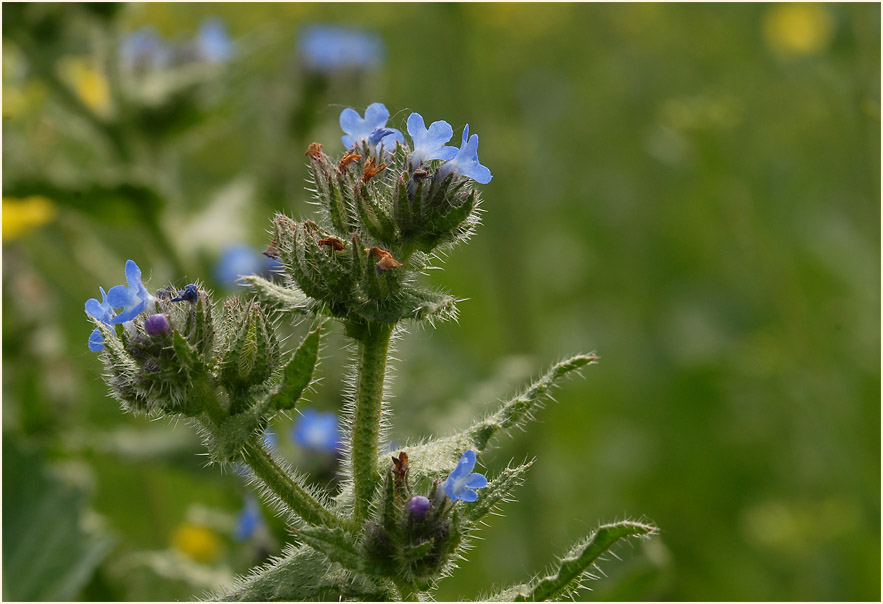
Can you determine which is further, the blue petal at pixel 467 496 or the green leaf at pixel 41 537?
the green leaf at pixel 41 537

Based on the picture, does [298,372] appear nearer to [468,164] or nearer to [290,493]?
[290,493]

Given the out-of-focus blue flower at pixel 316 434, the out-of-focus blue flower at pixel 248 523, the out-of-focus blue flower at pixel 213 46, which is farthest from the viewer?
the out-of-focus blue flower at pixel 213 46

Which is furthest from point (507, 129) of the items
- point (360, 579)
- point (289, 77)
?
point (360, 579)

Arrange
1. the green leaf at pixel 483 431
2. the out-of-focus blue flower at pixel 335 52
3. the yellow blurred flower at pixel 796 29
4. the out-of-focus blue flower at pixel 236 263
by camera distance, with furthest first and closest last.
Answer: the yellow blurred flower at pixel 796 29
the out-of-focus blue flower at pixel 335 52
the out-of-focus blue flower at pixel 236 263
the green leaf at pixel 483 431

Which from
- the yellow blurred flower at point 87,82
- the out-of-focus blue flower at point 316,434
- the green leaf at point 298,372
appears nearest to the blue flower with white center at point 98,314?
the green leaf at point 298,372

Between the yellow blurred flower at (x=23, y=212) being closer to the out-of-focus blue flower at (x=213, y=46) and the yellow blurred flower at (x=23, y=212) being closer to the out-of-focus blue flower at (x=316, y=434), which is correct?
the out-of-focus blue flower at (x=213, y=46)

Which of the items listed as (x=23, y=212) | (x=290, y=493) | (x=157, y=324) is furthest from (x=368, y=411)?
(x=23, y=212)
